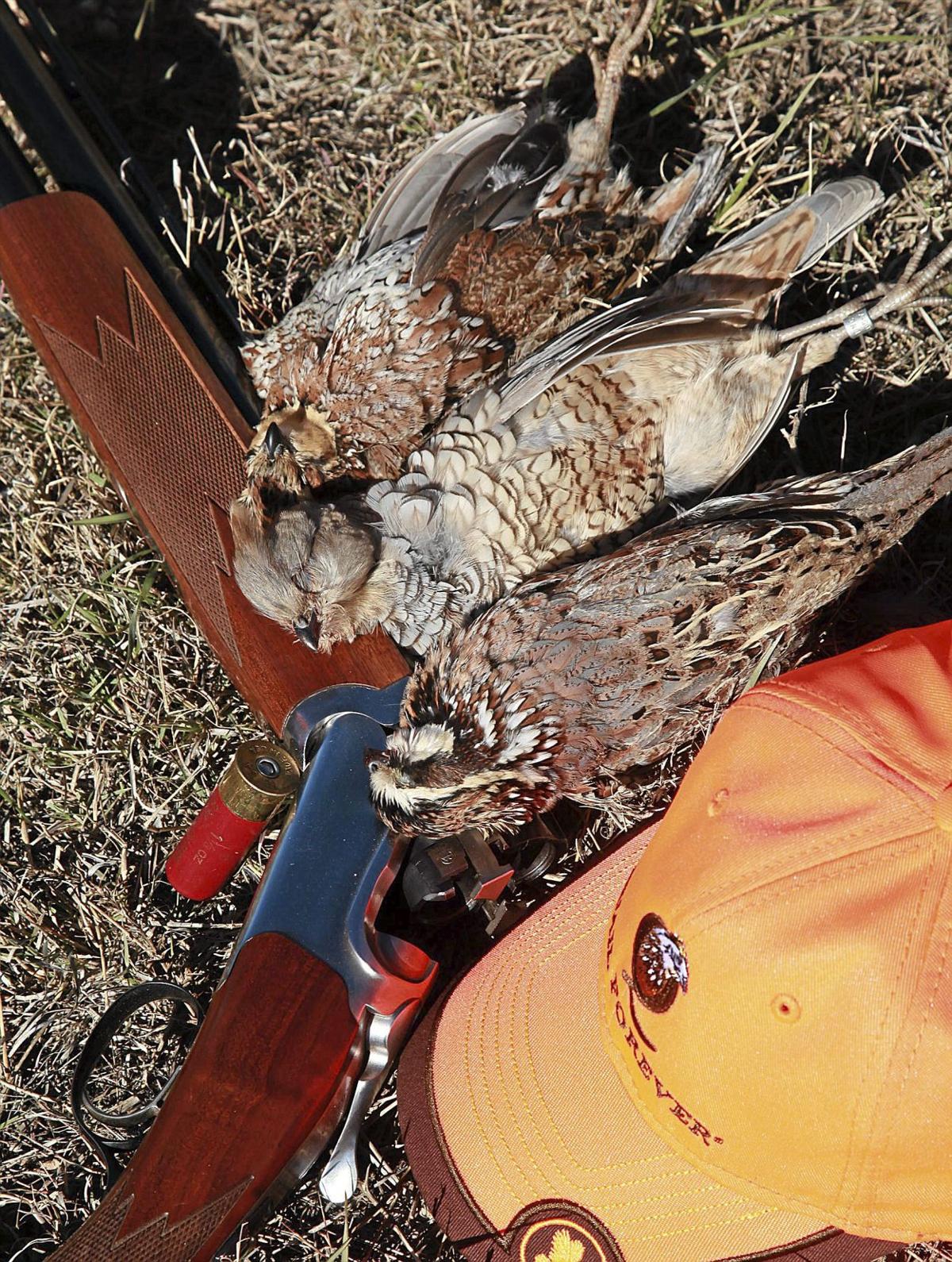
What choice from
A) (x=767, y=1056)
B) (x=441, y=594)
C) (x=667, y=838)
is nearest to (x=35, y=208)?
(x=441, y=594)

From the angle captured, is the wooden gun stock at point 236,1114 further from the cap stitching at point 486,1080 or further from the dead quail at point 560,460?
the dead quail at point 560,460

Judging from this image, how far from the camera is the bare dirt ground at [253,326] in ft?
10.8

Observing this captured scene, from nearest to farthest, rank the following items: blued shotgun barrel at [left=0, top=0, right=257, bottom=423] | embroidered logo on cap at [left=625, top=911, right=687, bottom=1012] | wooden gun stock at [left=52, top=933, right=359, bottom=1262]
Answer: embroidered logo on cap at [left=625, top=911, right=687, bottom=1012] < wooden gun stock at [left=52, top=933, right=359, bottom=1262] < blued shotgun barrel at [left=0, top=0, right=257, bottom=423]

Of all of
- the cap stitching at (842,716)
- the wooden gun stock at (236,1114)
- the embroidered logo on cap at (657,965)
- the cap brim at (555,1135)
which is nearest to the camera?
the cap stitching at (842,716)

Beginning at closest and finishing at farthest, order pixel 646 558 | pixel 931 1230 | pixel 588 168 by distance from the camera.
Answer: pixel 931 1230 → pixel 646 558 → pixel 588 168

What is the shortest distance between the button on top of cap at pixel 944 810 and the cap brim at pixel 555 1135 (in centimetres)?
89

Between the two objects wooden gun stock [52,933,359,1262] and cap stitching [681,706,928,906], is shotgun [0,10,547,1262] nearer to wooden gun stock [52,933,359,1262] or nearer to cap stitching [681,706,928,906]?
wooden gun stock [52,933,359,1262]

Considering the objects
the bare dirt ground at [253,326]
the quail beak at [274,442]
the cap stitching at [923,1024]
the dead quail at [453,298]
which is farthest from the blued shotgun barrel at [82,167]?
the cap stitching at [923,1024]

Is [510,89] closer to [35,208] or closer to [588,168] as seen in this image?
[588,168]

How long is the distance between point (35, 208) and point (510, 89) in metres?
1.89

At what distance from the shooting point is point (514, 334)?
3.30 meters

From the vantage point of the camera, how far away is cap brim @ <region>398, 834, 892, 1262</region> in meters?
2.25

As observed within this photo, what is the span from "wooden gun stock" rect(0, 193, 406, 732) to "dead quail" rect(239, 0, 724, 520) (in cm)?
20

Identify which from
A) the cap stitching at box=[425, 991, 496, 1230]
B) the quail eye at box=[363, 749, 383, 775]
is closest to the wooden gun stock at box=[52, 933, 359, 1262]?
the cap stitching at box=[425, 991, 496, 1230]
